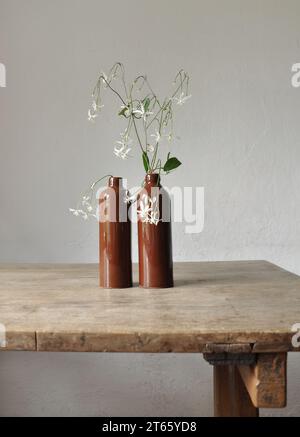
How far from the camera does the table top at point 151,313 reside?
94 centimetres

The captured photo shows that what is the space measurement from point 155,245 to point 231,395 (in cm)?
49

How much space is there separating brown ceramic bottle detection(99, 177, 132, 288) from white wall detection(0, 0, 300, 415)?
819mm

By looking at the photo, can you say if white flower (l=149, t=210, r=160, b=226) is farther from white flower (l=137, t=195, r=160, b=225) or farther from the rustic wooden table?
the rustic wooden table

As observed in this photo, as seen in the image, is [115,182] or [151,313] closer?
[151,313]

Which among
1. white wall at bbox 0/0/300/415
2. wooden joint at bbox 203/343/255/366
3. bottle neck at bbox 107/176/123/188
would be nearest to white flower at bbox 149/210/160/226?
bottle neck at bbox 107/176/123/188

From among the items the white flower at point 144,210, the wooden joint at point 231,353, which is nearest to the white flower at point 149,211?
the white flower at point 144,210

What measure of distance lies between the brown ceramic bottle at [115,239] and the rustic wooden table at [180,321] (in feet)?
0.13

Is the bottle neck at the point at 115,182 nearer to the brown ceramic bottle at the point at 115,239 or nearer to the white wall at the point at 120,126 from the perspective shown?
the brown ceramic bottle at the point at 115,239

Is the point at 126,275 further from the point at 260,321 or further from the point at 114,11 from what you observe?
the point at 114,11

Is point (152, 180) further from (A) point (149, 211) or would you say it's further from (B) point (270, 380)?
(B) point (270, 380)

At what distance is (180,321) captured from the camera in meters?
1.01

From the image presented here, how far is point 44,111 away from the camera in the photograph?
86.5 inches

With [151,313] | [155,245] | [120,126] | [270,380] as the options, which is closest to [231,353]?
[270,380]

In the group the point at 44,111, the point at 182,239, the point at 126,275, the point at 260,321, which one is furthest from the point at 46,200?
the point at 260,321
